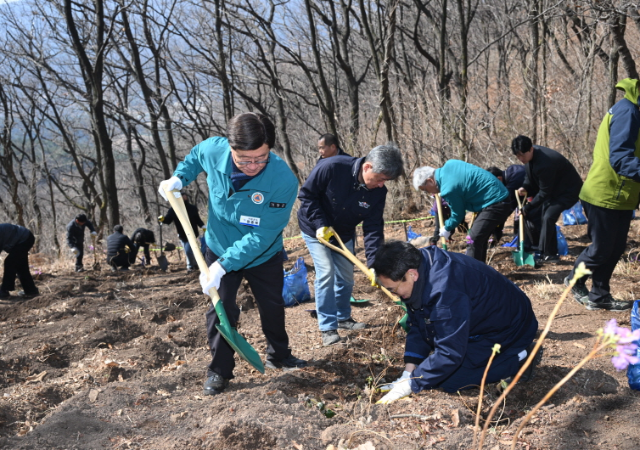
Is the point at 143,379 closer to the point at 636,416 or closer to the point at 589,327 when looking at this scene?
the point at 636,416

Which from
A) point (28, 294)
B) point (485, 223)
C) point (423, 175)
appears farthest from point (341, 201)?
point (28, 294)

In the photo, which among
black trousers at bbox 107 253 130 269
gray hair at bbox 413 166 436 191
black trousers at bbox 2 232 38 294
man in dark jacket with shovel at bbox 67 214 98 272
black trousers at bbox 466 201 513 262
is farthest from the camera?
man in dark jacket with shovel at bbox 67 214 98 272

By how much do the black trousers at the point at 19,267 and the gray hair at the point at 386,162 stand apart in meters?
6.02

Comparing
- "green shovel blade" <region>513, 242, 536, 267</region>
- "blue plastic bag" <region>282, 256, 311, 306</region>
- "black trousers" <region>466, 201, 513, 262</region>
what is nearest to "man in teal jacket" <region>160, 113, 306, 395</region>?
"blue plastic bag" <region>282, 256, 311, 306</region>

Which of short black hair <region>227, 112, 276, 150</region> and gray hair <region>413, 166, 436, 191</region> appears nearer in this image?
short black hair <region>227, 112, 276, 150</region>

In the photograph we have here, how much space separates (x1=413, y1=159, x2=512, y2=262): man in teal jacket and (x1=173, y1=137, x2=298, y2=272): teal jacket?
2.33 meters

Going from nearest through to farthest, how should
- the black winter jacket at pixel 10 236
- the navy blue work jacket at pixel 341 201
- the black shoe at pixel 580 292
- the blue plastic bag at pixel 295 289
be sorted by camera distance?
the navy blue work jacket at pixel 341 201
the black shoe at pixel 580 292
the blue plastic bag at pixel 295 289
the black winter jacket at pixel 10 236

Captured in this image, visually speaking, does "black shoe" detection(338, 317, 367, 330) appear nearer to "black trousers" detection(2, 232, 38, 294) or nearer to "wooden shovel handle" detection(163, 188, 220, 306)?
"wooden shovel handle" detection(163, 188, 220, 306)

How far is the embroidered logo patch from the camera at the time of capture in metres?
3.04

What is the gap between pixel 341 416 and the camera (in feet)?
9.73

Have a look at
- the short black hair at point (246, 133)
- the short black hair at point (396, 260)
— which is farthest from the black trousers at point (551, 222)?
the short black hair at point (246, 133)

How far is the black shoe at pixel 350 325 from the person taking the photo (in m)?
4.57

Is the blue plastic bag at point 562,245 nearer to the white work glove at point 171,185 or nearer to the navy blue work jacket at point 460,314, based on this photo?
the navy blue work jacket at point 460,314

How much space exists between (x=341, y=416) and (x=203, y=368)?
1.37m
